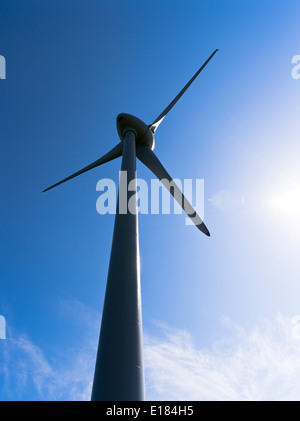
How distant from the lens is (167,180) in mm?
14484

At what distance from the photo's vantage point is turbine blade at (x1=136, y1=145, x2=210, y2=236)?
1344 centimetres

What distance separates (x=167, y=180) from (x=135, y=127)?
4010mm

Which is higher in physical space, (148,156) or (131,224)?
(148,156)

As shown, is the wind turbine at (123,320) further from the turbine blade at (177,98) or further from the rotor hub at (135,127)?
the turbine blade at (177,98)

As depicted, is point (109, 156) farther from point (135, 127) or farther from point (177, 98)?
point (177, 98)

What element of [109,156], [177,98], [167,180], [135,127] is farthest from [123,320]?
[177,98]

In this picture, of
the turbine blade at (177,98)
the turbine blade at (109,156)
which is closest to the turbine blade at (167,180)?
the turbine blade at (109,156)

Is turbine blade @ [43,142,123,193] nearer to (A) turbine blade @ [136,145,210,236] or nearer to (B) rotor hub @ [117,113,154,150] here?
(B) rotor hub @ [117,113,154,150]

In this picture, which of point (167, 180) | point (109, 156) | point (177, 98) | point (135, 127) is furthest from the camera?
point (177, 98)

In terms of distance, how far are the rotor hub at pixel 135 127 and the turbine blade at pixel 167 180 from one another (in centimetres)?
39
